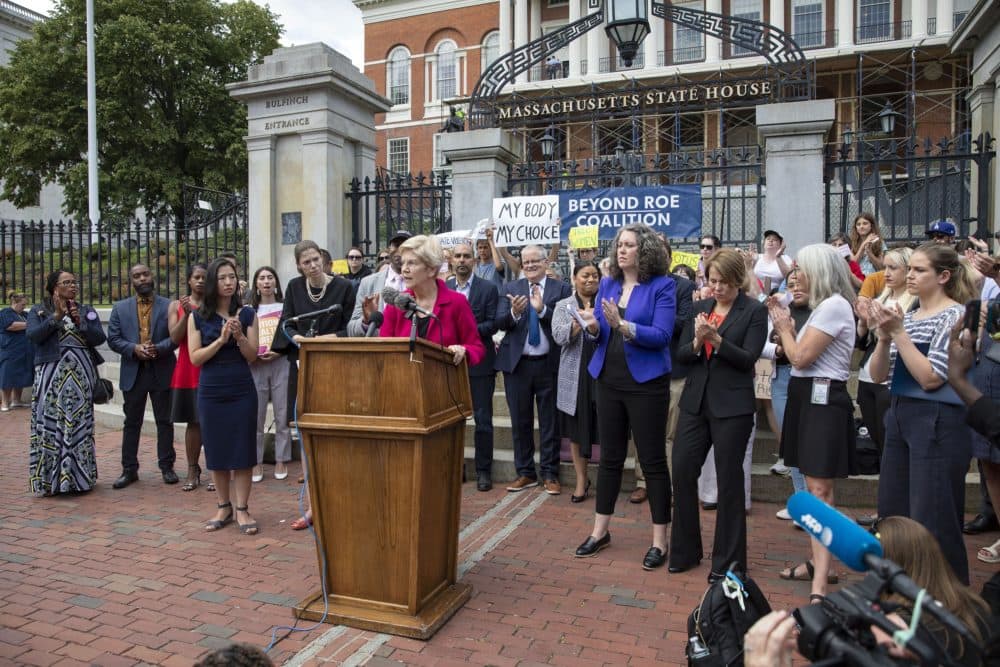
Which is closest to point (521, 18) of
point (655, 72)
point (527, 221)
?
point (655, 72)

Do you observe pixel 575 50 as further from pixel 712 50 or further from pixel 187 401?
pixel 187 401

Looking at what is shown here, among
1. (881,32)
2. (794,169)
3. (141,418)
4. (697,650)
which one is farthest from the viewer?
(881,32)

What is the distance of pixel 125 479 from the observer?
281 inches

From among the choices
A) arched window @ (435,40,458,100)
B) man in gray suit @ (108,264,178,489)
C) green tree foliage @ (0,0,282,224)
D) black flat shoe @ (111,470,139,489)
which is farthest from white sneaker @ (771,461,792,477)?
arched window @ (435,40,458,100)

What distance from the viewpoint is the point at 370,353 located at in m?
3.90

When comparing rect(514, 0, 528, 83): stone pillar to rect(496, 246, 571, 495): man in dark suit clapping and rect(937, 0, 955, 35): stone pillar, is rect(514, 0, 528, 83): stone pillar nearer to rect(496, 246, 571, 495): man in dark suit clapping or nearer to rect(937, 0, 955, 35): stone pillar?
rect(937, 0, 955, 35): stone pillar

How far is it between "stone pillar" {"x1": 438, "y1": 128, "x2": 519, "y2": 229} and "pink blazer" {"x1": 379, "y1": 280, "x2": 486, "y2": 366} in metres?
5.55

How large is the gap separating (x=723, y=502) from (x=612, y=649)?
125 cm

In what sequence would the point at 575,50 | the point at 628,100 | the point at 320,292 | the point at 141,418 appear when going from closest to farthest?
the point at 320,292
the point at 141,418
the point at 628,100
the point at 575,50

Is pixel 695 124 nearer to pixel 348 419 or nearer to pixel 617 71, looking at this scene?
pixel 617 71

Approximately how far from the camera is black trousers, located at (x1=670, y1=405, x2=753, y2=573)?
4.48 metres

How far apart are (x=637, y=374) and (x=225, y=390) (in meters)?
3.23

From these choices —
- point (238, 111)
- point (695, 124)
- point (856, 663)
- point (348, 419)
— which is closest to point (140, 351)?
point (348, 419)

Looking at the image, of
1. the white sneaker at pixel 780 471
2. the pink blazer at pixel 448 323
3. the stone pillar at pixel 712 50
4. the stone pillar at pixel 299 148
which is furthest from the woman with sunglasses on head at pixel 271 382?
the stone pillar at pixel 712 50
